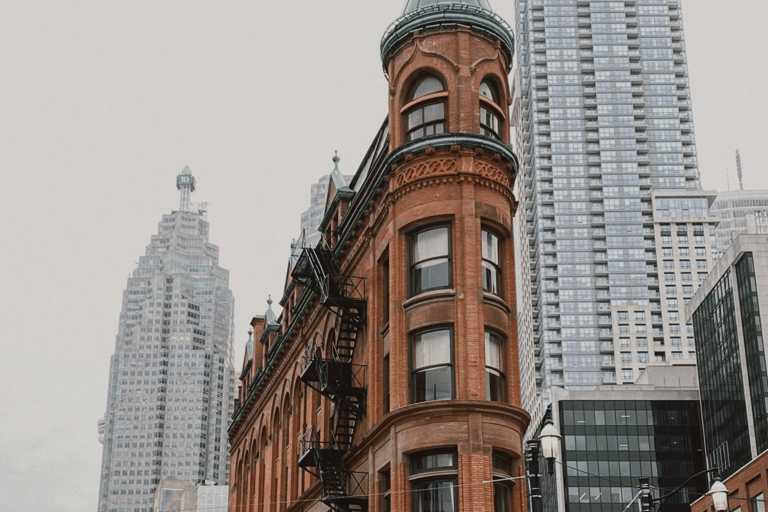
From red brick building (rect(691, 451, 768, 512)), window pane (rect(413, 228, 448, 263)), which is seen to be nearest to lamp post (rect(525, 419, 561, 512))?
window pane (rect(413, 228, 448, 263))

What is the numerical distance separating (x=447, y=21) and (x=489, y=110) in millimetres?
3261

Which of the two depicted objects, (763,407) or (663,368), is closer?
(763,407)

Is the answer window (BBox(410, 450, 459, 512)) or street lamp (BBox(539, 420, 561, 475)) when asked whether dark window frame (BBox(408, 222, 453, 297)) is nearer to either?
window (BBox(410, 450, 459, 512))

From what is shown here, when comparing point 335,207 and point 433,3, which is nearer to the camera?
point 433,3

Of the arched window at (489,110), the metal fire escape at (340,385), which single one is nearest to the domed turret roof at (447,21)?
the arched window at (489,110)

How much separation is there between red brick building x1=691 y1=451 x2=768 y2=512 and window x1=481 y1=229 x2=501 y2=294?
37.9 m

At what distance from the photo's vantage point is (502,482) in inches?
1258

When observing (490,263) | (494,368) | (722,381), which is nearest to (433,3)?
(490,263)

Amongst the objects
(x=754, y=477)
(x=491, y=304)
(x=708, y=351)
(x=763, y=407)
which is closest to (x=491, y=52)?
(x=491, y=304)

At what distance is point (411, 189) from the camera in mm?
35000

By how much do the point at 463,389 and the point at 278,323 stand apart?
2997 cm

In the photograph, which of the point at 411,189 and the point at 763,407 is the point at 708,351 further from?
the point at 411,189

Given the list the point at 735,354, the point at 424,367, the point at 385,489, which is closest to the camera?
the point at 424,367

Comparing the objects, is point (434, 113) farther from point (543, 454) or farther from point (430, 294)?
point (543, 454)
